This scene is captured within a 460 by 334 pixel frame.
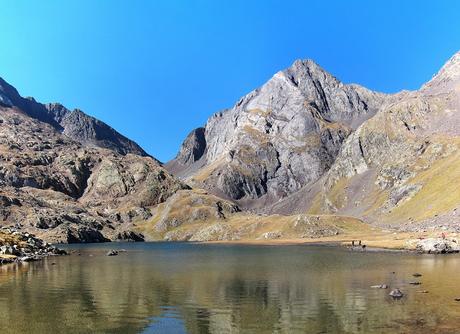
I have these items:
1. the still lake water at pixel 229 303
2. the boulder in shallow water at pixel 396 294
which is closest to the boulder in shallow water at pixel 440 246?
the still lake water at pixel 229 303

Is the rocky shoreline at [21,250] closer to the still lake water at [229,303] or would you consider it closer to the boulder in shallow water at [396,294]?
the still lake water at [229,303]

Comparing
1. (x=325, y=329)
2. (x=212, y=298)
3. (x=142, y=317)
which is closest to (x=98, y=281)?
(x=212, y=298)

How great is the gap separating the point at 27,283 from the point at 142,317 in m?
37.0

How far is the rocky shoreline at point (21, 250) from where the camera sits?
12711cm

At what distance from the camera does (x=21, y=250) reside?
143000 millimetres

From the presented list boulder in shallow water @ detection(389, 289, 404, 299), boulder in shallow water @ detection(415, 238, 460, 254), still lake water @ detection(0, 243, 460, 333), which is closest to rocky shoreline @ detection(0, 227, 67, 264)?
still lake water @ detection(0, 243, 460, 333)

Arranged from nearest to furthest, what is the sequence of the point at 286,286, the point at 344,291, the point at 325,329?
the point at 325,329, the point at 344,291, the point at 286,286

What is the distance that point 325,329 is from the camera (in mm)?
42469

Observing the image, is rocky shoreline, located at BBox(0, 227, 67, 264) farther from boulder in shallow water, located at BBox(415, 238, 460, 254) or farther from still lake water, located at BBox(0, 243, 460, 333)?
boulder in shallow water, located at BBox(415, 238, 460, 254)

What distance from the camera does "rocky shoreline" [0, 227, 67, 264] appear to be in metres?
127

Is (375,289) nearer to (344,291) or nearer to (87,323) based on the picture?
(344,291)

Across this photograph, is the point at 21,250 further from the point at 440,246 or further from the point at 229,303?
the point at 440,246

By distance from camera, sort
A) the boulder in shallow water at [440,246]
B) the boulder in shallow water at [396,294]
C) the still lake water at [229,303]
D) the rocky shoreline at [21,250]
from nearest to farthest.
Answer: the still lake water at [229,303]
the boulder in shallow water at [396,294]
the rocky shoreline at [21,250]
the boulder in shallow water at [440,246]

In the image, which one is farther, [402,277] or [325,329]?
[402,277]
